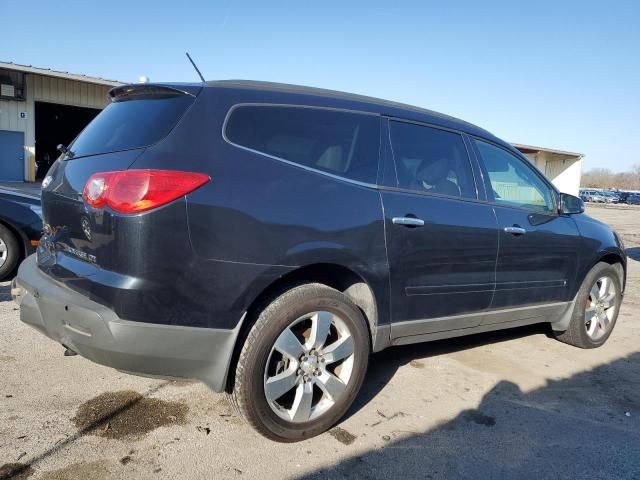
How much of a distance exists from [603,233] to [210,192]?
12.6 ft

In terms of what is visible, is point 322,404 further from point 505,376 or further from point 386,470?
point 505,376

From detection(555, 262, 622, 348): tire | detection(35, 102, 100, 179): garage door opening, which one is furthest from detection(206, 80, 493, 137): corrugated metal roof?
detection(35, 102, 100, 179): garage door opening

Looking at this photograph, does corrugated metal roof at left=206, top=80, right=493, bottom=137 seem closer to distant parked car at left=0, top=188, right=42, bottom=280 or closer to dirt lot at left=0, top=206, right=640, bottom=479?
dirt lot at left=0, top=206, right=640, bottom=479

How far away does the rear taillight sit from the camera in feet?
7.33

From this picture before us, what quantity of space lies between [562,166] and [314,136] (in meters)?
38.7

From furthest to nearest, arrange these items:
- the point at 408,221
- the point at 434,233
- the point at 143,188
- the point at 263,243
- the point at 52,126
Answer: the point at 52,126 → the point at 434,233 → the point at 408,221 → the point at 263,243 → the point at 143,188

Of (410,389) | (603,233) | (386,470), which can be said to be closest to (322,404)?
(386,470)

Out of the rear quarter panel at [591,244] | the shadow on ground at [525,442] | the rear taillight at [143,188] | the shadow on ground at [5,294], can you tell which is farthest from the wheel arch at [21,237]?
the rear quarter panel at [591,244]

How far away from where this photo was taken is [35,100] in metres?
20.5

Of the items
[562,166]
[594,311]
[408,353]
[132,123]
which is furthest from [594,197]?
[132,123]

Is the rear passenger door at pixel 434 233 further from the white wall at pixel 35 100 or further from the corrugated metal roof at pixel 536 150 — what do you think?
the corrugated metal roof at pixel 536 150

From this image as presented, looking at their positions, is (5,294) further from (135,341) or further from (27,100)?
(27,100)

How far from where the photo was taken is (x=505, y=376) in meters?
3.83

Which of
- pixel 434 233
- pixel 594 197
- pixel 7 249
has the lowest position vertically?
pixel 7 249
